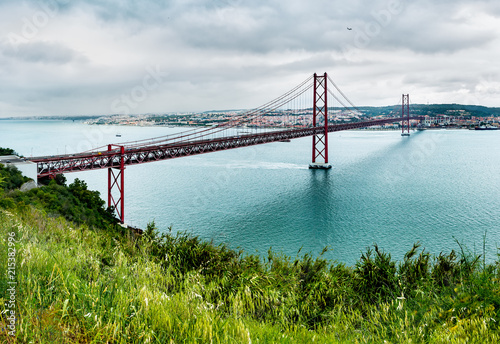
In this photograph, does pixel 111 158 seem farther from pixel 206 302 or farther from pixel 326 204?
pixel 206 302

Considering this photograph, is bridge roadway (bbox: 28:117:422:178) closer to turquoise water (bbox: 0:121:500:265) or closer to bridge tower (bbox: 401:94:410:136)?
turquoise water (bbox: 0:121:500:265)

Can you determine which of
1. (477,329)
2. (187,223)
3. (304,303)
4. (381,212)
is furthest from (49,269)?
(381,212)

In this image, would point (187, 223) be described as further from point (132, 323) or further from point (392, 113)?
point (392, 113)

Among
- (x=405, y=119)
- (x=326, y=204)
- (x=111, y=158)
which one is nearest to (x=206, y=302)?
(x=111, y=158)

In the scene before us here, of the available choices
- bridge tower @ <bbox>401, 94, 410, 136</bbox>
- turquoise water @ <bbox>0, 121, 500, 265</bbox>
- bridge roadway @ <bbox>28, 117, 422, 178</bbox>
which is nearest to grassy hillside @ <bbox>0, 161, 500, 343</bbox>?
turquoise water @ <bbox>0, 121, 500, 265</bbox>

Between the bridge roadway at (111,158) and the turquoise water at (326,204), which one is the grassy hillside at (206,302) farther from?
the bridge roadway at (111,158)

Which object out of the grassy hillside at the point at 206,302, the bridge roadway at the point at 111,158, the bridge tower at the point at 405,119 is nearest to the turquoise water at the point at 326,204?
the bridge roadway at the point at 111,158
